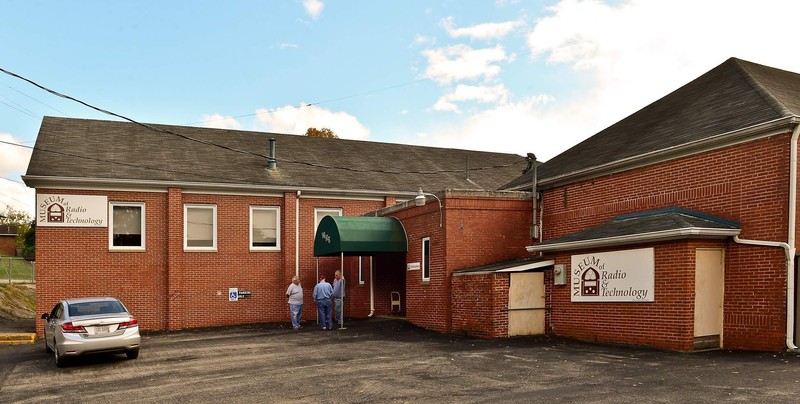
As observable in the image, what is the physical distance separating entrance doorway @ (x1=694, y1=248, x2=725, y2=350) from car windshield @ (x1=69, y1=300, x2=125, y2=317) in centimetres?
1242

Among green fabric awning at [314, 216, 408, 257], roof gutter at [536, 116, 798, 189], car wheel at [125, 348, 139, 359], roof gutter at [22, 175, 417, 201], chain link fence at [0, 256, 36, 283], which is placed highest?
roof gutter at [536, 116, 798, 189]

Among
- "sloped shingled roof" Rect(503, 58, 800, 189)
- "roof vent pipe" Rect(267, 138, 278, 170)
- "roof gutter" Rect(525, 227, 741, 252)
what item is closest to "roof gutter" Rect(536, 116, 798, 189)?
"sloped shingled roof" Rect(503, 58, 800, 189)

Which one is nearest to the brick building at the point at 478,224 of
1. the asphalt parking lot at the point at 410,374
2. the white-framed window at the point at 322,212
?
the white-framed window at the point at 322,212

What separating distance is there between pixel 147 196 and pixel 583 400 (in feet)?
60.6

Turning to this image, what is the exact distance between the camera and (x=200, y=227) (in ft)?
78.4

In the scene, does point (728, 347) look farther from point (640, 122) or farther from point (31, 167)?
point (31, 167)

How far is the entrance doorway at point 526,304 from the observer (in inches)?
675

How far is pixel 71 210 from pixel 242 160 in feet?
22.0

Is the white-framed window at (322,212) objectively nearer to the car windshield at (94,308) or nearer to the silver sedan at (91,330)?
the car windshield at (94,308)

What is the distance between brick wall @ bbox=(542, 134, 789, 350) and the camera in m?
12.9

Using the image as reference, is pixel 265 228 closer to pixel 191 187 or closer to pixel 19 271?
pixel 191 187

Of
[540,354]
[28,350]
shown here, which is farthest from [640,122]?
[28,350]

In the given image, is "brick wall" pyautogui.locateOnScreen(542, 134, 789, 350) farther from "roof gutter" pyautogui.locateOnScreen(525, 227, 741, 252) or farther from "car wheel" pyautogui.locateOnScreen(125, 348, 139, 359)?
"car wheel" pyautogui.locateOnScreen(125, 348, 139, 359)

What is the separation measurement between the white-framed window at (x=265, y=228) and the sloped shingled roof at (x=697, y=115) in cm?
911
